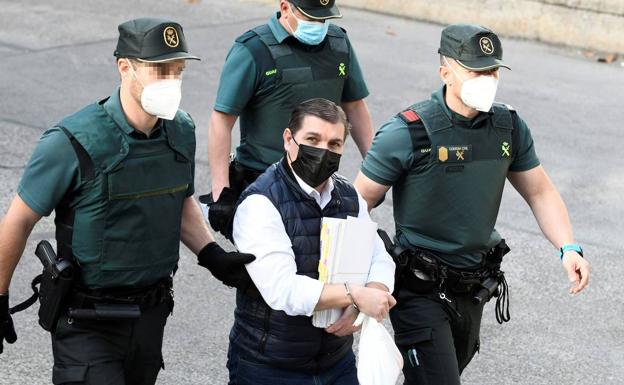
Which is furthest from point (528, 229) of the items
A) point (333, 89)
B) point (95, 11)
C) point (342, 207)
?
point (95, 11)

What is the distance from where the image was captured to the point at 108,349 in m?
4.57

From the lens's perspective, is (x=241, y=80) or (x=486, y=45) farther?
(x=241, y=80)

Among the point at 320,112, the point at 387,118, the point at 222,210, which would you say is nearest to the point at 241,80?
the point at 222,210

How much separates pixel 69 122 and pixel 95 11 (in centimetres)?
1201

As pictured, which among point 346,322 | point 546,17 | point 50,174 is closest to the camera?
point 50,174

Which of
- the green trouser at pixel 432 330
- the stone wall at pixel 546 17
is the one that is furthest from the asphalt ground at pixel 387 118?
the green trouser at pixel 432 330

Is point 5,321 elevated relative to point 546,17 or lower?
elevated

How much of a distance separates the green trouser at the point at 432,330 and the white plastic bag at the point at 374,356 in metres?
0.81

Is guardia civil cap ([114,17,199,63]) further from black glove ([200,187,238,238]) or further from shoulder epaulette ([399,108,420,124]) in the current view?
shoulder epaulette ([399,108,420,124])

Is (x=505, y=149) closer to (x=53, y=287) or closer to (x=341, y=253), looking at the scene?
(x=341, y=253)

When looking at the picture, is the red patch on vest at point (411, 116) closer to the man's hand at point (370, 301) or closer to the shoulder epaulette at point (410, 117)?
the shoulder epaulette at point (410, 117)

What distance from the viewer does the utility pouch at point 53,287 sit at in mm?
4484

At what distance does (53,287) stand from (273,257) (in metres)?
0.86

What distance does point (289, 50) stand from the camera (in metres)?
6.46
